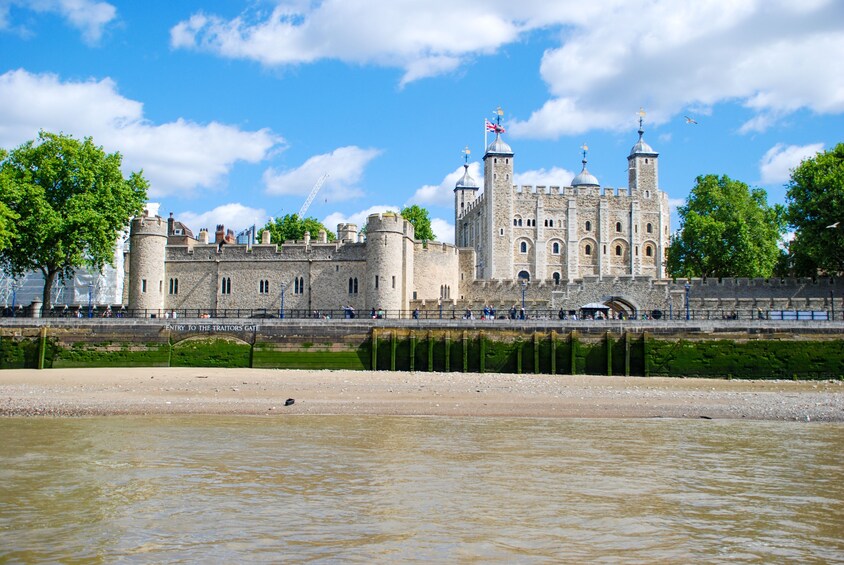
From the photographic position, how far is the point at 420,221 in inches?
2938

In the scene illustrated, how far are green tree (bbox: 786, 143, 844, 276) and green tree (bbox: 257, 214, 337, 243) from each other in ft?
116

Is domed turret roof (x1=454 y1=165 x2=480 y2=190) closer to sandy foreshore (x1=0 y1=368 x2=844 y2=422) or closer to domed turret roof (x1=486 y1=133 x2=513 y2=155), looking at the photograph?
domed turret roof (x1=486 y1=133 x2=513 y2=155)

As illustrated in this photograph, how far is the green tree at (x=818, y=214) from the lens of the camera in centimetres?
4406

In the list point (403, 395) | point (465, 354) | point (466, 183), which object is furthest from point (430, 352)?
point (466, 183)

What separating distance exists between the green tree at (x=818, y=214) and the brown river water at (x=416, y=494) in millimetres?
30062

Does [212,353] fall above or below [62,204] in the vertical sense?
below

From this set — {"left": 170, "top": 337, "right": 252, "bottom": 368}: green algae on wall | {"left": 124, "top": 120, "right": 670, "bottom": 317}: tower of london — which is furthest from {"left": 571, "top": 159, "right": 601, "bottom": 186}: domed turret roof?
{"left": 170, "top": 337, "right": 252, "bottom": 368}: green algae on wall

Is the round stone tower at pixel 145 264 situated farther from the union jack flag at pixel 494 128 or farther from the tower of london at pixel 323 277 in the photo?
the union jack flag at pixel 494 128

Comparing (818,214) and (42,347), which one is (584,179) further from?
(42,347)

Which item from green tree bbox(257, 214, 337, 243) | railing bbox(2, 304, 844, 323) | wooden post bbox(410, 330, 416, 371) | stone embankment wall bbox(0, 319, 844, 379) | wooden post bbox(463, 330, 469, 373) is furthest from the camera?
green tree bbox(257, 214, 337, 243)

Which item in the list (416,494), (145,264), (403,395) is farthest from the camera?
(145,264)

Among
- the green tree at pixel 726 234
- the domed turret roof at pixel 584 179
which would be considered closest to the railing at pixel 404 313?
the green tree at pixel 726 234

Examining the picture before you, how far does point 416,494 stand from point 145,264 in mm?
35814

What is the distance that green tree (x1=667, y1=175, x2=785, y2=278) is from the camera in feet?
175
